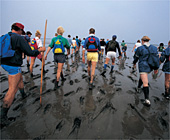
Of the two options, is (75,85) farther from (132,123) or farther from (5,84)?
(5,84)

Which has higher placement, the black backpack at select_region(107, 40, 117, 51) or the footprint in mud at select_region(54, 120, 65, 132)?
the black backpack at select_region(107, 40, 117, 51)

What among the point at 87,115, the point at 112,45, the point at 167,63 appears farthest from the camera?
the point at 112,45

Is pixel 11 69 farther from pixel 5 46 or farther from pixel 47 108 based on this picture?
pixel 47 108

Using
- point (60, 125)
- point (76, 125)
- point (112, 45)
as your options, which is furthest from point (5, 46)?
point (112, 45)

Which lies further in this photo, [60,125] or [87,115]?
[87,115]

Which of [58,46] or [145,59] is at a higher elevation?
[58,46]

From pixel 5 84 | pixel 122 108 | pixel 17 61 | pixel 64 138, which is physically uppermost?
pixel 17 61

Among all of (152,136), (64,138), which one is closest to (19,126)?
(64,138)

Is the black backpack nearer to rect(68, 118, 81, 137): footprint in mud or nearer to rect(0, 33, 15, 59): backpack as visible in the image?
rect(68, 118, 81, 137): footprint in mud

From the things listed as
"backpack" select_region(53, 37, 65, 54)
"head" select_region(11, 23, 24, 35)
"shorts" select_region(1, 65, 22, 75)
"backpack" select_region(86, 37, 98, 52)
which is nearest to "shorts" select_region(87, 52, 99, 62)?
"backpack" select_region(86, 37, 98, 52)

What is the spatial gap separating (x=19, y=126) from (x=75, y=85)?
8.84 feet

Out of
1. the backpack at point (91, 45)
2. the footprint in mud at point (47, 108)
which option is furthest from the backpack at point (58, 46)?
the footprint in mud at point (47, 108)

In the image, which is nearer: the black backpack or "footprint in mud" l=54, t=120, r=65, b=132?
"footprint in mud" l=54, t=120, r=65, b=132

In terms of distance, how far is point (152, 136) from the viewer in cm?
221
